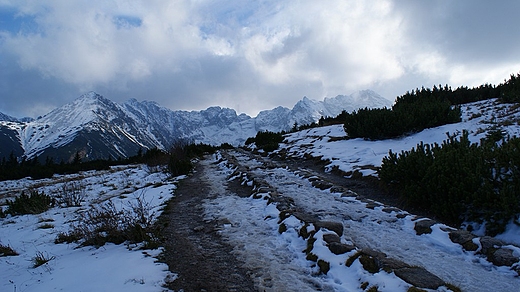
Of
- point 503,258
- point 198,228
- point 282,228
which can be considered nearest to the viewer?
point 503,258

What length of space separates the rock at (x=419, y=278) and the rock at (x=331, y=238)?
123 cm

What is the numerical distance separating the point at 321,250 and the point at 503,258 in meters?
2.44

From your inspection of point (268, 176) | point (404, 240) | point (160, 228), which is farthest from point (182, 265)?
point (268, 176)

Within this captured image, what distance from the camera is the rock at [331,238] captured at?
4757mm

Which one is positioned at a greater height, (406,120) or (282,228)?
(406,120)

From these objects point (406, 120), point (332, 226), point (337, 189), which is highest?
point (406, 120)

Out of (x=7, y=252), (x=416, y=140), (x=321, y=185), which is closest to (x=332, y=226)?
(x=321, y=185)

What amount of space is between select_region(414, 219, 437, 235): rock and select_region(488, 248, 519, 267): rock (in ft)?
3.55

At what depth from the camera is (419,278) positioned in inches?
137

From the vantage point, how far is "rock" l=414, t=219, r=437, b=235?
17.3 feet

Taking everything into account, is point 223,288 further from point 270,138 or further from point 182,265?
point 270,138

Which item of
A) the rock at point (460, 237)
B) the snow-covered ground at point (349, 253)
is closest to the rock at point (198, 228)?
the snow-covered ground at point (349, 253)

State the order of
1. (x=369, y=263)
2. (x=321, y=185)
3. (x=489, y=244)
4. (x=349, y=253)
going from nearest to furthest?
(x=369, y=263) → (x=349, y=253) → (x=489, y=244) → (x=321, y=185)

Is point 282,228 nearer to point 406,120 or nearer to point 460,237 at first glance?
point 460,237
